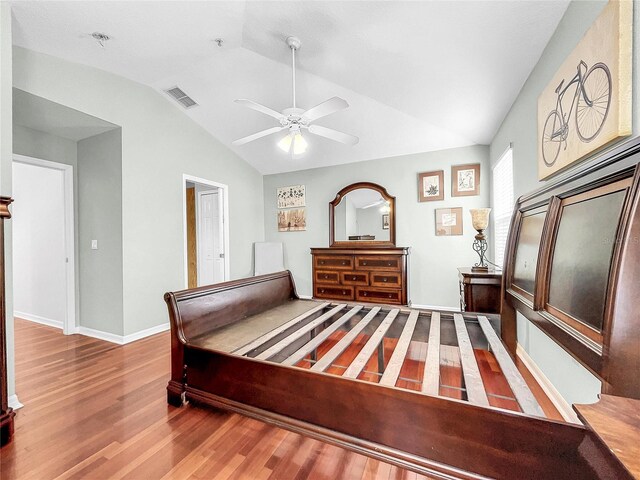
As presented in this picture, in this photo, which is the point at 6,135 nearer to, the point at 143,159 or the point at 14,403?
the point at 143,159

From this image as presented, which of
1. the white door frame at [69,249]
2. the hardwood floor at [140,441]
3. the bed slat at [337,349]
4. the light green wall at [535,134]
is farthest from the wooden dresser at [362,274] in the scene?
the white door frame at [69,249]

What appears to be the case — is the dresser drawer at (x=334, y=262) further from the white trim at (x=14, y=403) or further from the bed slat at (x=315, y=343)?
the white trim at (x=14, y=403)

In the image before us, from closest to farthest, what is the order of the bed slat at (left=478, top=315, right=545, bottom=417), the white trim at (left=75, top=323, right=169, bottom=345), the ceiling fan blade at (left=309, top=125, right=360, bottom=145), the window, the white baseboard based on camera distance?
the bed slat at (left=478, top=315, right=545, bottom=417)
the ceiling fan blade at (left=309, top=125, right=360, bottom=145)
the window
the white trim at (left=75, top=323, right=169, bottom=345)
the white baseboard

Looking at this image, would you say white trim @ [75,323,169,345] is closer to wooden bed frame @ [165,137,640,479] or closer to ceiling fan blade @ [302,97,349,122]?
wooden bed frame @ [165,137,640,479]

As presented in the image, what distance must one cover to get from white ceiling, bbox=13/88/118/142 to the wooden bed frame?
2.49 metres

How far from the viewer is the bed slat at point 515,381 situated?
98 centimetres

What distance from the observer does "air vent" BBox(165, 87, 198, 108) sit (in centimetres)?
345

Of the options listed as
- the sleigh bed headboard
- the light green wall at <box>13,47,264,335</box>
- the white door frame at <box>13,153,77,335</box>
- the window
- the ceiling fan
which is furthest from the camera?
the white door frame at <box>13,153,77,335</box>

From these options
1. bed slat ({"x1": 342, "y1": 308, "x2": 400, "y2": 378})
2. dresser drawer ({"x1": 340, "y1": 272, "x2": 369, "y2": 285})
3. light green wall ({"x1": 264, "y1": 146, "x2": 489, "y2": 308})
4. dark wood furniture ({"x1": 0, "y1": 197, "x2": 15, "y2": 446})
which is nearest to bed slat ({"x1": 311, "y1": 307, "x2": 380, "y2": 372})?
bed slat ({"x1": 342, "y1": 308, "x2": 400, "y2": 378})

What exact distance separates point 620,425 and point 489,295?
7.39 feet

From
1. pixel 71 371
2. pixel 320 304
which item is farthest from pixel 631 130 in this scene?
pixel 71 371

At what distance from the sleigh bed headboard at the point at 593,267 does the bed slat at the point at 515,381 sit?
0.72 feet

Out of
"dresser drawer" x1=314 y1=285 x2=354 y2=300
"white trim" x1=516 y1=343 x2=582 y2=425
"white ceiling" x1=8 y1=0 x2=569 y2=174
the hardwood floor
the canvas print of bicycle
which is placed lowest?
the hardwood floor

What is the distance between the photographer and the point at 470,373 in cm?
122
